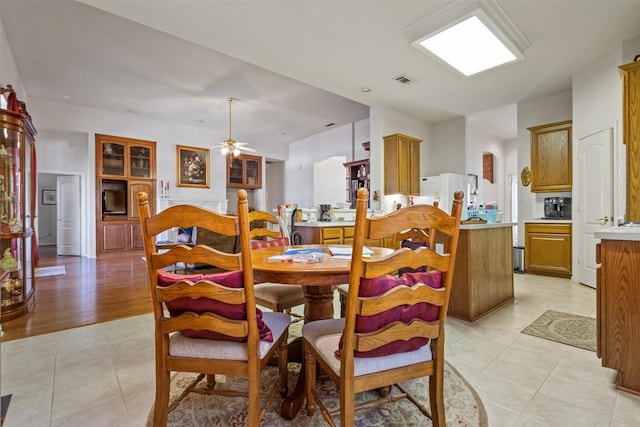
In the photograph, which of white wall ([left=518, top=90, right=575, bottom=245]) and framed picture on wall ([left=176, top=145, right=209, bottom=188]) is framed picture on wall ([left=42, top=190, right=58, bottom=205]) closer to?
framed picture on wall ([left=176, top=145, right=209, bottom=188])

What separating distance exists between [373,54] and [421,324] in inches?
138

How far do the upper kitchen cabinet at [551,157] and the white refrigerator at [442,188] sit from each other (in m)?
1.27

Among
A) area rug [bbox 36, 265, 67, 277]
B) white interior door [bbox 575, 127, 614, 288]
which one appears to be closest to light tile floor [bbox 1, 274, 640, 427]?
white interior door [bbox 575, 127, 614, 288]

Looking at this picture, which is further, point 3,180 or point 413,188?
point 413,188

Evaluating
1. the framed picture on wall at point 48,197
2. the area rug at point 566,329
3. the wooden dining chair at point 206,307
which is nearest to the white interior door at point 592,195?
the area rug at point 566,329

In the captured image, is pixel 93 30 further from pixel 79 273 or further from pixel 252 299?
pixel 252 299

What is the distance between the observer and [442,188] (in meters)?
5.80

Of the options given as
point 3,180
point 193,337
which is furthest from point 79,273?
point 193,337

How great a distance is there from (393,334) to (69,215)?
861cm

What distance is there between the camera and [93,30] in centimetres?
362

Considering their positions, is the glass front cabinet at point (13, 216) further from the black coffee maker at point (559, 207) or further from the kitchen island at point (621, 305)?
the black coffee maker at point (559, 207)

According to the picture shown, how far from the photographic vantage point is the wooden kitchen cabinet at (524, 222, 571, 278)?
4.39 metres

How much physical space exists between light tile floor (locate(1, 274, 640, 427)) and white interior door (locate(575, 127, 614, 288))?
6.95 ft

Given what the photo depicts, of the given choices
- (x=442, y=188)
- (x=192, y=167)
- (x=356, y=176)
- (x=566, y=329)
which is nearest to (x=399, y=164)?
(x=442, y=188)
